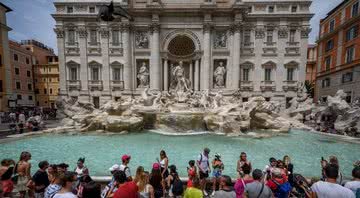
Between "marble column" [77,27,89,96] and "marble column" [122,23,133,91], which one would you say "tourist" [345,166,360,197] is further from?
"marble column" [77,27,89,96]

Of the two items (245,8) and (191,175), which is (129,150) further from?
(245,8)

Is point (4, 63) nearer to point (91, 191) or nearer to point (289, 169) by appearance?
point (91, 191)

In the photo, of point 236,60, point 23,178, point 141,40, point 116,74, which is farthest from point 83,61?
point 23,178

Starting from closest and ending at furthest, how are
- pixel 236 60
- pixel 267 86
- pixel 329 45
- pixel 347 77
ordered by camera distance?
pixel 236 60
pixel 347 77
pixel 267 86
pixel 329 45

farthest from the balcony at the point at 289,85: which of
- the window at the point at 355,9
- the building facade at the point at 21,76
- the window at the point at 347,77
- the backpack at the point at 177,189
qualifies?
the building facade at the point at 21,76

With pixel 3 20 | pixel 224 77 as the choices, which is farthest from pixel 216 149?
pixel 3 20

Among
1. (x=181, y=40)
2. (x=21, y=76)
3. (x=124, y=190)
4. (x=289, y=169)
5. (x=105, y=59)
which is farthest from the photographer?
(x=21, y=76)

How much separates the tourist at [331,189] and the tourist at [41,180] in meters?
4.78

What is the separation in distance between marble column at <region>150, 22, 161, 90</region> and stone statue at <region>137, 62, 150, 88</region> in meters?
0.82

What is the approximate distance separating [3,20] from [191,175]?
3367 centimetres

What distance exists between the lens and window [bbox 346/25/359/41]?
65.7 feet

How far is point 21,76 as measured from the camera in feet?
94.0

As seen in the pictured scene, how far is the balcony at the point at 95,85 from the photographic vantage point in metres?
21.9

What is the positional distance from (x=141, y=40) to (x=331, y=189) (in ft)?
73.6
